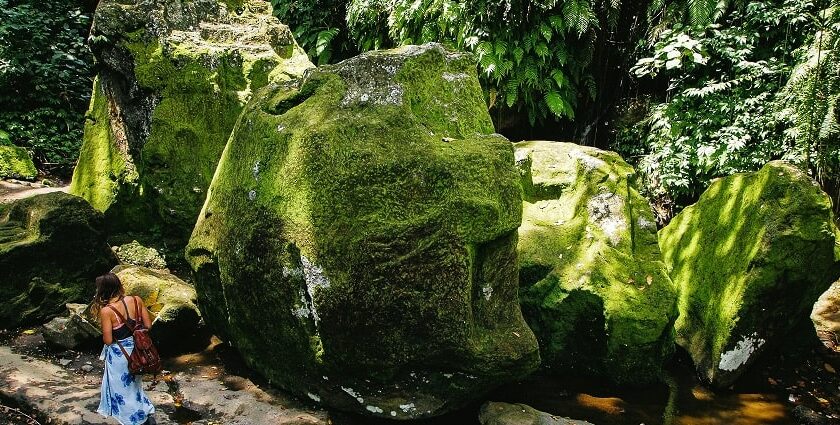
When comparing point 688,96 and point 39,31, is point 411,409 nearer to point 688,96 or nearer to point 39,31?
point 688,96

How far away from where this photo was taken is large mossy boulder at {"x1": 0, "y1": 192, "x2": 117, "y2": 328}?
5.74 m

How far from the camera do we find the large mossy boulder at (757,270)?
5.57m

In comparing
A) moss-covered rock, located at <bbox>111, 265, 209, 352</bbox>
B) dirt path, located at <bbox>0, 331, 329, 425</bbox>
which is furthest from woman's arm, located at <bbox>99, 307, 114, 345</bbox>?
moss-covered rock, located at <bbox>111, 265, 209, 352</bbox>

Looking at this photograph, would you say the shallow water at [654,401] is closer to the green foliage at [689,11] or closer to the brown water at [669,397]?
Result: the brown water at [669,397]

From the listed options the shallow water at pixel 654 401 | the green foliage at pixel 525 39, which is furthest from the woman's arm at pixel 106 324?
the green foliage at pixel 525 39

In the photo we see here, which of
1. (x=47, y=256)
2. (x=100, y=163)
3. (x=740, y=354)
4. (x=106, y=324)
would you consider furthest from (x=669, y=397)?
(x=100, y=163)

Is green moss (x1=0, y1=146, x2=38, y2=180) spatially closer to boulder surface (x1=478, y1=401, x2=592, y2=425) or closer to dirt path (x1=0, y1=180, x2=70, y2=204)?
dirt path (x1=0, y1=180, x2=70, y2=204)

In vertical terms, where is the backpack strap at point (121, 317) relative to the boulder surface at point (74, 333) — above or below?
above

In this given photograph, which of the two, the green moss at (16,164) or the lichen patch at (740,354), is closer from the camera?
the lichen patch at (740,354)

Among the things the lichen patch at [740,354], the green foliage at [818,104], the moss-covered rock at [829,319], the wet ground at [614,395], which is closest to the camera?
the wet ground at [614,395]

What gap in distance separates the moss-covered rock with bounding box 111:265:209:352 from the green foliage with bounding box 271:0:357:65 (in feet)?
Answer: 26.0

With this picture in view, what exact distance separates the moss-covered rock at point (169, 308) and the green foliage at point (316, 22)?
7921 millimetres

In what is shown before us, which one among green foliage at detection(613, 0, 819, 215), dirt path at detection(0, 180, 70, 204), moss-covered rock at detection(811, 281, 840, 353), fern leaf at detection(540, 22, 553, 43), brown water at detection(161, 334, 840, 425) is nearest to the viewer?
brown water at detection(161, 334, 840, 425)

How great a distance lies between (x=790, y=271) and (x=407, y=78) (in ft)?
12.6
